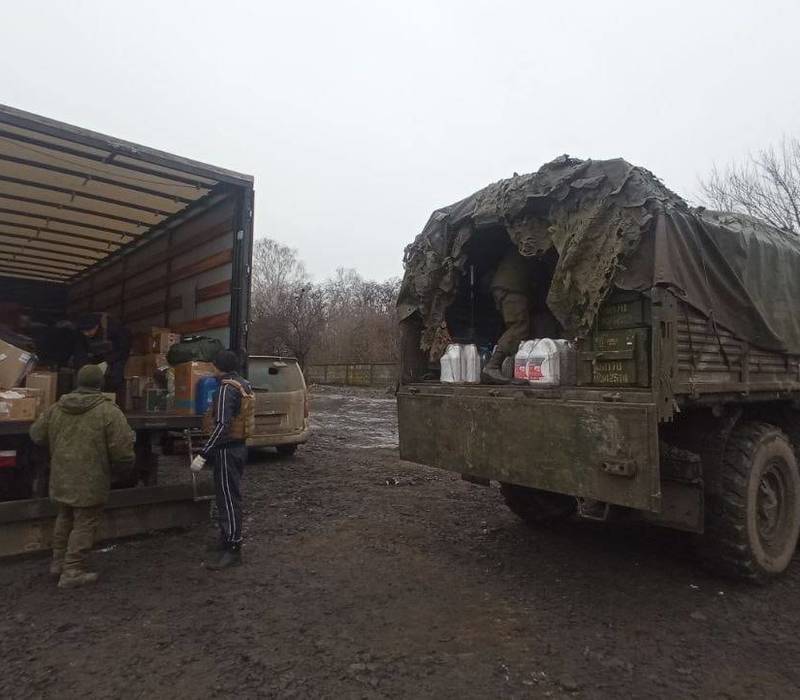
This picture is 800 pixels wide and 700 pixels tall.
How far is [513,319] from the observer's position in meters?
5.27

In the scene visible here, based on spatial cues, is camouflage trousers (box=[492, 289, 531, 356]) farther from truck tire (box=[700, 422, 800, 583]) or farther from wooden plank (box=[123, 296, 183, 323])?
wooden plank (box=[123, 296, 183, 323])

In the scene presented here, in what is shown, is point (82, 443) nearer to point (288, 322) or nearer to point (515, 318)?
point (515, 318)

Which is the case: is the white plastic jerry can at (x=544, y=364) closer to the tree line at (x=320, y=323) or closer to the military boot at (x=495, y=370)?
the military boot at (x=495, y=370)

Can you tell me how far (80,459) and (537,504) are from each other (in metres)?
3.93

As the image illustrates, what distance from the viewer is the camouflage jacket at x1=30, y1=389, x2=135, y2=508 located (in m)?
4.25

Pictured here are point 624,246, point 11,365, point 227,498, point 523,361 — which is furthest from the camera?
point 11,365

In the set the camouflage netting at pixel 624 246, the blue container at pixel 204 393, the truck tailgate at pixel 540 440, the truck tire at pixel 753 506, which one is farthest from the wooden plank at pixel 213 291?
the truck tire at pixel 753 506

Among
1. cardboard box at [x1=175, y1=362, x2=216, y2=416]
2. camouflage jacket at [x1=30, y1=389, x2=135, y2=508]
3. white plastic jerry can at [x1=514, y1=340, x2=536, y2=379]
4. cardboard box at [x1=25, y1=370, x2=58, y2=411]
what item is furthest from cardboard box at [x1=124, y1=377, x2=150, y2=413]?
white plastic jerry can at [x1=514, y1=340, x2=536, y2=379]

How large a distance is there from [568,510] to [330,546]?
91.2 inches

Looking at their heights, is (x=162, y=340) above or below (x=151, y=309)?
below

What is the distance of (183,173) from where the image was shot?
5641 millimetres

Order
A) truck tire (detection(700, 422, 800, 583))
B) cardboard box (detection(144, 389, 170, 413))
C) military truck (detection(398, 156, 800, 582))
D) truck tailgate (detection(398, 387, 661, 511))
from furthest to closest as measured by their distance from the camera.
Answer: cardboard box (detection(144, 389, 170, 413)), truck tire (detection(700, 422, 800, 583)), military truck (detection(398, 156, 800, 582)), truck tailgate (detection(398, 387, 661, 511))

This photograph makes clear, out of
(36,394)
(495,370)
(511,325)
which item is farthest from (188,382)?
(511,325)

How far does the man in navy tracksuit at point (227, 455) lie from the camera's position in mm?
4758
